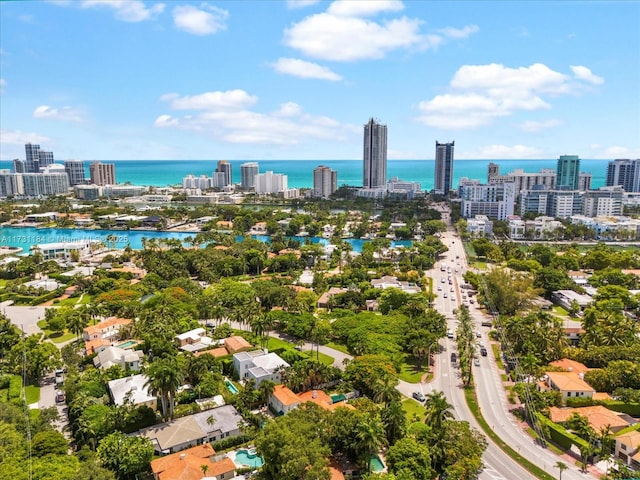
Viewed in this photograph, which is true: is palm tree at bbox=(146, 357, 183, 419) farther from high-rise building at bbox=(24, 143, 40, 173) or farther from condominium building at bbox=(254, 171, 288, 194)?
high-rise building at bbox=(24, 143, 40, 173)

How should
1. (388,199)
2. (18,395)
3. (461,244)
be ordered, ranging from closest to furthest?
(18,395) → (461,244) → (388,199)

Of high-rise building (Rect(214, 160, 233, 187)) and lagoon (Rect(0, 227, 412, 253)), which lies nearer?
lagoon (Rect(0, 227, 412, 253))

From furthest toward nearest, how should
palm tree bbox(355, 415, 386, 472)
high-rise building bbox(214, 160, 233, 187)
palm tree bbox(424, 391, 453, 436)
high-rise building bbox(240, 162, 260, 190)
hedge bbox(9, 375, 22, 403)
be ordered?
high-rise building bbox(214, 160, 233, 187), high-rise building bbox(240, 162, 260, 190), hedge bbox(9, 375, 22, 403), palm tree bbox(424, 391, 453, 436), palm tree bbox(355, 415, 386, 472)

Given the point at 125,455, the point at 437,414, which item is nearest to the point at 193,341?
the point at 125,455

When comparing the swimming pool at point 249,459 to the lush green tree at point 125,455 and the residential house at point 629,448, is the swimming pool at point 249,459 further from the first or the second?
the residential house at point 629,448

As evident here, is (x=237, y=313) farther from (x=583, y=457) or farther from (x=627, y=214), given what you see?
(x=627, y=214)

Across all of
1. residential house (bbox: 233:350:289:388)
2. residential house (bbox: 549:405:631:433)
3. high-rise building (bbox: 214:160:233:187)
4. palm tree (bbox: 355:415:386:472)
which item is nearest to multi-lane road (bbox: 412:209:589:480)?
residential house (bbox: 549:405:631:433)

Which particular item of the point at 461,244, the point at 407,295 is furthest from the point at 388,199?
the point at 407,295
